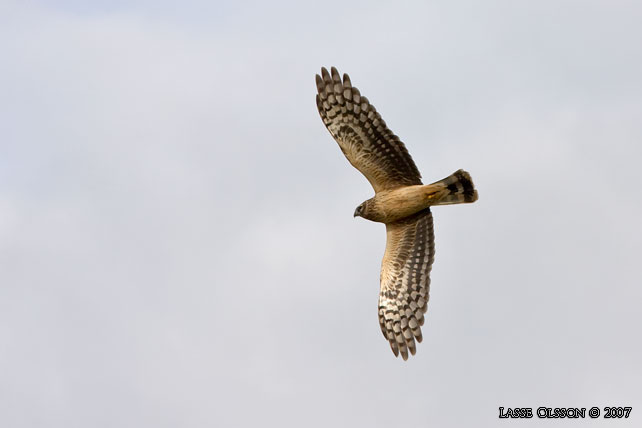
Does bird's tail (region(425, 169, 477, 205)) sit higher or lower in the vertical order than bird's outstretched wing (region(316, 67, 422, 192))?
lower

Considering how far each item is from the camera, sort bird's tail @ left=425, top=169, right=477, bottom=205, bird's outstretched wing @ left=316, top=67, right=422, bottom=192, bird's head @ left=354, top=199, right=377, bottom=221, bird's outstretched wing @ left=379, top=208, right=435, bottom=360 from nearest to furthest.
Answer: bird's outstretched wing @ left=316, top=67, right=422, bottom=192, bird's tail @ left=425, top=169, right=477, bottom=205, bird's head @ left=354, top=199, right=377, bottom=221, bird's outstretched wing @ left=379, top=208, right=435, bottom=360

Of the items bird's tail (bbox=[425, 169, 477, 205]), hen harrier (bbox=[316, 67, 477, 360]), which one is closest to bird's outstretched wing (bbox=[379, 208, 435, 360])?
hen harrier (bbox=[316, 67, 477, 360])

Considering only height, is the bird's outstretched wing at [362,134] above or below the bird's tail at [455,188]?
above

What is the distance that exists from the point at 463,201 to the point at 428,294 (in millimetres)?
2054

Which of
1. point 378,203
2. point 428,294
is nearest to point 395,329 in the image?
point 428,294

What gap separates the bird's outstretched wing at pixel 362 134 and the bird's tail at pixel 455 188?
15.7 inches

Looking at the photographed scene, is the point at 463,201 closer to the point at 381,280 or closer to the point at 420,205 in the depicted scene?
the point at 420,205

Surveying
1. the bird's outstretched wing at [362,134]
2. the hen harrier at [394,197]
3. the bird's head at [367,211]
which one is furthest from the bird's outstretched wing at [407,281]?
the bird's outstretched wing at [362,134]

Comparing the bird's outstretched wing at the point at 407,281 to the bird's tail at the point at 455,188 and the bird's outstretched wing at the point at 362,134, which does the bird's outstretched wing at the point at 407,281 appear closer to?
the bird's tail at the point at 455,188

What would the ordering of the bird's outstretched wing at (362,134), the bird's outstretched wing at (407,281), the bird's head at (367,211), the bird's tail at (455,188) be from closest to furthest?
the bird's outstretched wing at (362,134) < the bird's tail at (455,188) < the bird's head at (367,211) < the bird's outstretched wing at (407,281)

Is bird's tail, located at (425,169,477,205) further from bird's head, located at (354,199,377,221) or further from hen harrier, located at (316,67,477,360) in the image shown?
bird's head, located at (354,199,377,221)

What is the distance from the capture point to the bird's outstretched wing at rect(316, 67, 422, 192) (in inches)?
746

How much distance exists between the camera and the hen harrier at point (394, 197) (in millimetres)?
19016

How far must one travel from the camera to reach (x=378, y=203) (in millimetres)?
19625
